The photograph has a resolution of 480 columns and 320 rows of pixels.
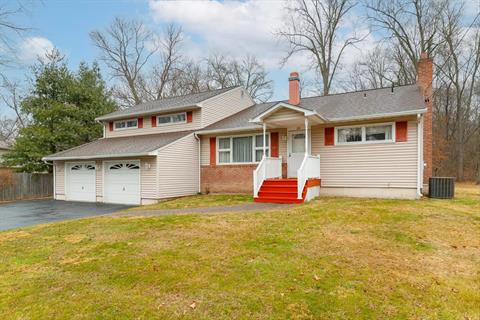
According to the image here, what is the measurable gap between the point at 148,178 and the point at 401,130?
10681 millimetres

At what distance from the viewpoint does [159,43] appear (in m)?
32.8

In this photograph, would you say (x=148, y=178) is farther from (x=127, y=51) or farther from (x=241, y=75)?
(x=127, y=51)

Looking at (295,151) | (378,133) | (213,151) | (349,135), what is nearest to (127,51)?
(213,151)

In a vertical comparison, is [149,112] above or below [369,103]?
above

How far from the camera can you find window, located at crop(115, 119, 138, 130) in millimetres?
18438

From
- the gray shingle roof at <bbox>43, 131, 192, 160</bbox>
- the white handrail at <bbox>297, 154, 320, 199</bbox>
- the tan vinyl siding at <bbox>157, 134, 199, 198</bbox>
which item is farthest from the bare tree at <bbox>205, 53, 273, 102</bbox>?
the white handrail at <bbox>297, 154, 320, 199</bbox>

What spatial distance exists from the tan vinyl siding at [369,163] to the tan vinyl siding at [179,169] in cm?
603

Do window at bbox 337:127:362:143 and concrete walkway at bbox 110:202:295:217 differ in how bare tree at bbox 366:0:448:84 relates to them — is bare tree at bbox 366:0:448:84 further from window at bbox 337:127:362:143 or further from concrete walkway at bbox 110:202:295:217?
concrete walkway at bbox 110:202:295:217

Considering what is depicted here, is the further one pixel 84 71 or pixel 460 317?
pixel 84 71

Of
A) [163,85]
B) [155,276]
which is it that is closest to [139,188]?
[155,276]

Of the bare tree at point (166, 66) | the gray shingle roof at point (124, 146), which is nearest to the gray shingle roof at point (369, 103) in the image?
the gray shingle roof at point (124, 146)

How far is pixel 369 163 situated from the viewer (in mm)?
11820

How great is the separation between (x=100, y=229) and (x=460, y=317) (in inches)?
292

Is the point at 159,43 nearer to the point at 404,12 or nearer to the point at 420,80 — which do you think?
the point at 404,12
